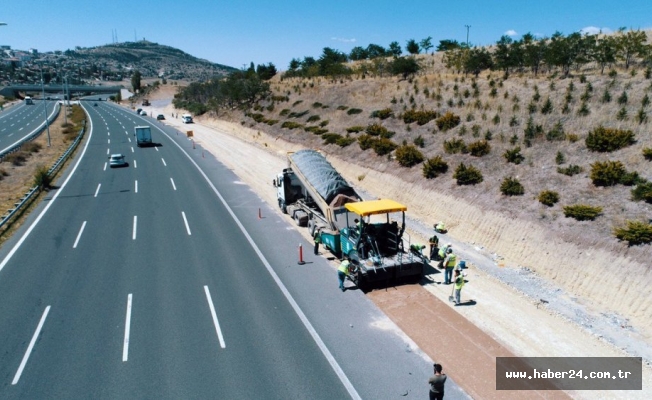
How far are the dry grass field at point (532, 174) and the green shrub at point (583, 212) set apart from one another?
0.25 metres

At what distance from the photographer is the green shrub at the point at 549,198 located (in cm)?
2120

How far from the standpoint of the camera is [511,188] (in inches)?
922

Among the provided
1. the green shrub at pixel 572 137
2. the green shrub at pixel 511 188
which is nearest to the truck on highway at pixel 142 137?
the green shrub at pixel 511 188

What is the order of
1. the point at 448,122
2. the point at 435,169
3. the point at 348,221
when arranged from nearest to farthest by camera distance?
1. the point at 348,221
2. the point at 435,169
3. the point at 448,122

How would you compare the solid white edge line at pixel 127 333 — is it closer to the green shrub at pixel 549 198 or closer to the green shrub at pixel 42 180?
the green shrub at pixel 549 198

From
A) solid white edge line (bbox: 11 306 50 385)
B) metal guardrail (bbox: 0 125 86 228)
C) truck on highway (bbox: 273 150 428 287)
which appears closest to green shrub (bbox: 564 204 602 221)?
truck on highway (bbox: 273 150 428 287)

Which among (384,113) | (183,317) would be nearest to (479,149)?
(384,113)

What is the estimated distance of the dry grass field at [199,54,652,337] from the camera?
16844 millimetres

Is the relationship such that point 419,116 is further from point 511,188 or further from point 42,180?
point 42,180

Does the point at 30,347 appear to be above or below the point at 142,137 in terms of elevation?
below

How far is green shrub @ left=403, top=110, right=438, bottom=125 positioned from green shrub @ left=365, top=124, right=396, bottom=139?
7.94 ft

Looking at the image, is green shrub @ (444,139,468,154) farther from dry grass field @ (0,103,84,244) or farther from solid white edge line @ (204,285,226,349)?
dry grass field @ (0,103,84,244)

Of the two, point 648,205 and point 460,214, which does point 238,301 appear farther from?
point 648,205

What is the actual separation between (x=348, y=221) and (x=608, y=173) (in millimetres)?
12878
